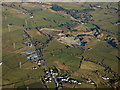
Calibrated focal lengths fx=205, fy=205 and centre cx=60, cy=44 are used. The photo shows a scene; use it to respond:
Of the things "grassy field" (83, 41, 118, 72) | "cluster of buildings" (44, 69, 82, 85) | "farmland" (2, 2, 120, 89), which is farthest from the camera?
"grassy field" (83, 41, 118, 72)

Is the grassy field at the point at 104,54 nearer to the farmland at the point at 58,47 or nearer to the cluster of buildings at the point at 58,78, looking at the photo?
the farmland at the point at 58,47

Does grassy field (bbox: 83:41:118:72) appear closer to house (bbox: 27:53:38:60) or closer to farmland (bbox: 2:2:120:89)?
farmland (bbox: 2:2:120:89)

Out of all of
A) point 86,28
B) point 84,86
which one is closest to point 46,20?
point 86,28

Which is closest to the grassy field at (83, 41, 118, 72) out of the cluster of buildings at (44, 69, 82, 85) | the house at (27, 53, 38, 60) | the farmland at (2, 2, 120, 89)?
the farmland at (2, 2, 120, 89)

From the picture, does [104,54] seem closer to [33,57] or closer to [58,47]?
[58,47]

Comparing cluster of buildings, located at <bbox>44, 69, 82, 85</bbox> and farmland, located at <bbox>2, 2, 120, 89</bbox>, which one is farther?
farmland, located at <bbox>2, 2, 120, 89</bbox>

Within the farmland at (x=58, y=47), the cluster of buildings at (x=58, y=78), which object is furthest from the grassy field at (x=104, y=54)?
the cluster of buildings at (x=58, y=78)

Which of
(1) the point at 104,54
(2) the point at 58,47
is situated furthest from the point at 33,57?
(1) the point at 104,54

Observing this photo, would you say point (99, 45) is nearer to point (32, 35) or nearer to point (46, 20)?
point (32, 35)

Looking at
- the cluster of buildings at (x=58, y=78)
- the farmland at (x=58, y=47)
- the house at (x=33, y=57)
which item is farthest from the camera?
the house at (x=33, y=57)
